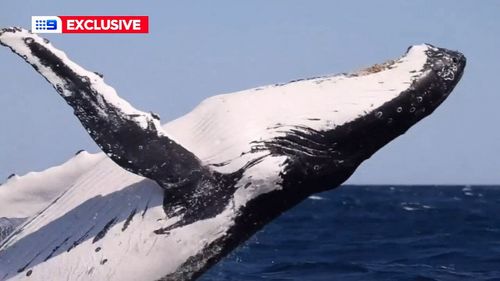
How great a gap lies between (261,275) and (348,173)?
5886 millimetres

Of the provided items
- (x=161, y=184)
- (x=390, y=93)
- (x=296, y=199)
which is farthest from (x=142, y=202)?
(x=390, y=93)

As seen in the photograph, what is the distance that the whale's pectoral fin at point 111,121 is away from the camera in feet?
17.6

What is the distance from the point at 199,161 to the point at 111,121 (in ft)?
1.94

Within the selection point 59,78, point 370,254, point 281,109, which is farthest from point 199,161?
point 370,254

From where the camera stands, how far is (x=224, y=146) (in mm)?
5633

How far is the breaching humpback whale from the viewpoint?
538 cm

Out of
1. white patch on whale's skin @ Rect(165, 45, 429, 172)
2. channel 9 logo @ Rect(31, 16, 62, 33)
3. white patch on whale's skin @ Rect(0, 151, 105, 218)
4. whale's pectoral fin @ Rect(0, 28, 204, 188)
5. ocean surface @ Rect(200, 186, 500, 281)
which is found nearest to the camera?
whale's pectoral fin @ Rect(0, 28, 204, 188)

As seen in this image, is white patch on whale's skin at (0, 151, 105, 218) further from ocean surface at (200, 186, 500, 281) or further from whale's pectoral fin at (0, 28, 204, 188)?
ocean surface at (200, 186, 500, 281)

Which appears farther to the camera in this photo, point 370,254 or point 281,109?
point 370,254

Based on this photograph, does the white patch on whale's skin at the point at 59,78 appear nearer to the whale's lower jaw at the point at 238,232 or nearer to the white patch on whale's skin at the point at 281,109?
the white patch on whale's skin at the point at 281,109

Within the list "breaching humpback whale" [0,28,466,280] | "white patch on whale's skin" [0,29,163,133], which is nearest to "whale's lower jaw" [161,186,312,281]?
"breaching humpback whale" [0,28,466,280]

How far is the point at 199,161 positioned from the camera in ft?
17.9

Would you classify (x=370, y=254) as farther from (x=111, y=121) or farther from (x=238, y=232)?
(x=111, y=121)

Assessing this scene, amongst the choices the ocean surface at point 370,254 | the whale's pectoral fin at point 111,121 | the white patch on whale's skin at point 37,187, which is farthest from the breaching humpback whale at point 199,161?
the ocean surface at point 370,254
